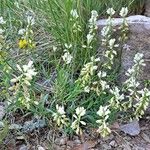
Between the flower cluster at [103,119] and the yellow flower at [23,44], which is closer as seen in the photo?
the flower cluster at [103,119]

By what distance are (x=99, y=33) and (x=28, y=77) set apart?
65 centimetres

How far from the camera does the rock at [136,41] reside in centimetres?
221

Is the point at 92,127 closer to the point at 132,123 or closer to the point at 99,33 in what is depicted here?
the point at 132,123

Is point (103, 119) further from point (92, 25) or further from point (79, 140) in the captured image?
point (92, 25)

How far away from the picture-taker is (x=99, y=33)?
7.55ft

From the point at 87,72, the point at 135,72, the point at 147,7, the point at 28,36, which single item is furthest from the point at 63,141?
the point at 147,7

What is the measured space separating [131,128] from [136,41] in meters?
0.46

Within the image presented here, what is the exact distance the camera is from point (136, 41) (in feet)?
7.39

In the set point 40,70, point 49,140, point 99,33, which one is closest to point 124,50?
point 99,33

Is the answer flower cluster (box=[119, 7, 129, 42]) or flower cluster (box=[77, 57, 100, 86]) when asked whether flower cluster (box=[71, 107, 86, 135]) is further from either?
flower cluster (box=[119, 7, 129, 42])

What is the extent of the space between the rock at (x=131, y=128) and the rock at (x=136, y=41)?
0.83 ft

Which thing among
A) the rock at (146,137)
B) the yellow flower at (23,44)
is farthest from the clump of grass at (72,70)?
the rock at (146,137)

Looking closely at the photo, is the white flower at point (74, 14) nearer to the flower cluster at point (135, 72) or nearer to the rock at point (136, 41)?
the rock at point (136, 41)

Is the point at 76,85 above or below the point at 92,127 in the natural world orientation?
above
